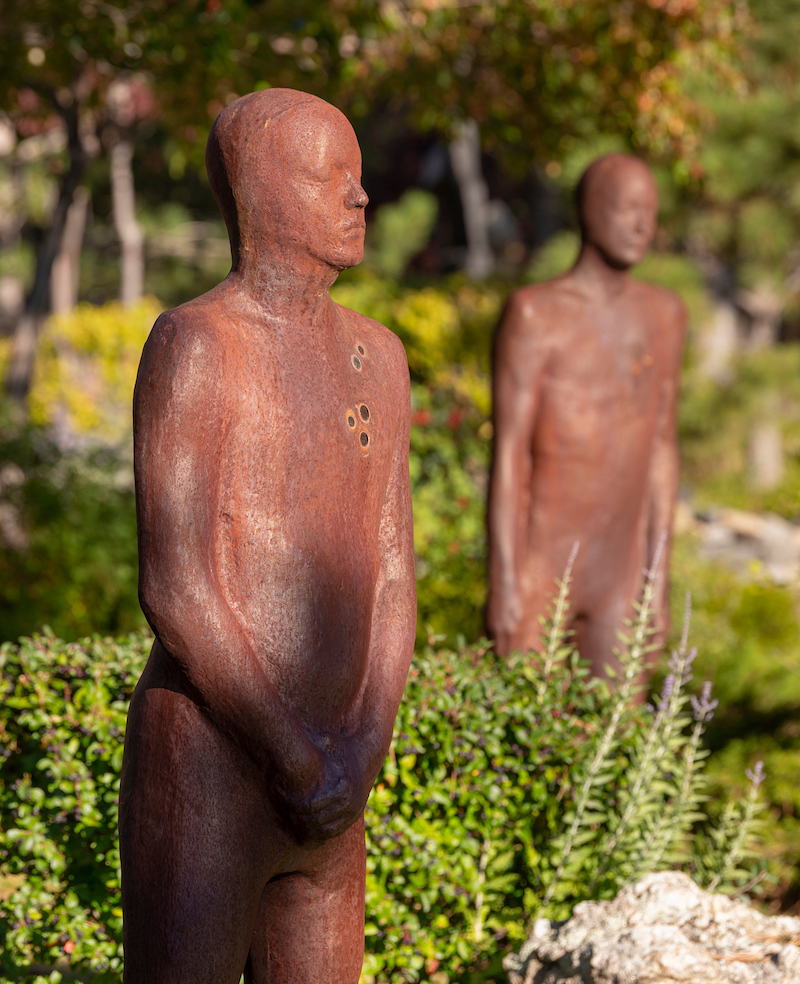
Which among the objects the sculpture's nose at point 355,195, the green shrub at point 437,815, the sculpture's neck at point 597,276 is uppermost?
the sculpture's nose at point 355,195

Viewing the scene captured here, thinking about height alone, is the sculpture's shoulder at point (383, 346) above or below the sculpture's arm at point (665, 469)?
above

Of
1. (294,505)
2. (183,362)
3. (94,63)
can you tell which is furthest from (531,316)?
(94,63)

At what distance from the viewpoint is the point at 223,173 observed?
1.76 meters

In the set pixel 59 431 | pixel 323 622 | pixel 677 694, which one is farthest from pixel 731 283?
pixel 323 622

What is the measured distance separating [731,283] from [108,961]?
1265 cm

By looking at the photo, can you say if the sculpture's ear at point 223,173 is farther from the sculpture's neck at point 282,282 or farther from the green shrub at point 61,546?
the green shrub at point 61,546

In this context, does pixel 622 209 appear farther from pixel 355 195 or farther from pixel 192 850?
pixel 192 850

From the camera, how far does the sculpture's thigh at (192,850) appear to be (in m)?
1.67

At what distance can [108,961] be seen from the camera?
2699mm

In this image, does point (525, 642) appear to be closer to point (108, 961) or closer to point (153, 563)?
point (108, 961)

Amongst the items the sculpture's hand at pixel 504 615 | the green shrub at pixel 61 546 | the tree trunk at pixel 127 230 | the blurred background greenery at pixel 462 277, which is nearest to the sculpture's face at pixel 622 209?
the sculpture's hand at pixel 504 615

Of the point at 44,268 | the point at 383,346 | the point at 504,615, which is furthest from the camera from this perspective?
the point at 44,268

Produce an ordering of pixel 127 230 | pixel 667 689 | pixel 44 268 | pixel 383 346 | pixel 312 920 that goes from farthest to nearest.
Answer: pixel 127 230
pixel 44 268
pixel 667 689
pixel 383 346
pixel 312 920

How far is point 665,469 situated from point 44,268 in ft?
16.3
